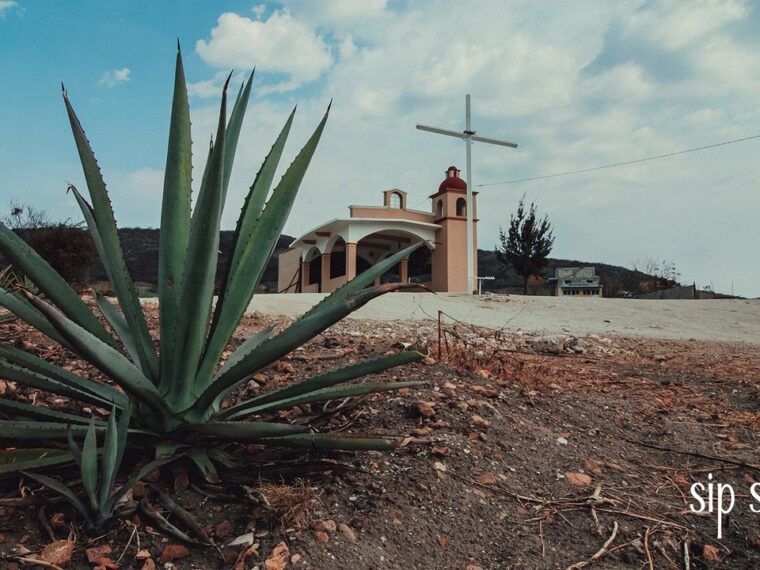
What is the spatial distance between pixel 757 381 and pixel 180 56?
387 cm

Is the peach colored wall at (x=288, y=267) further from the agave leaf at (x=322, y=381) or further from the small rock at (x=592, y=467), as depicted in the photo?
the agave leaf at (x=322, y=381)

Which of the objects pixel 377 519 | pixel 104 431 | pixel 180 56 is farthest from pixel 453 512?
pixel 180 56

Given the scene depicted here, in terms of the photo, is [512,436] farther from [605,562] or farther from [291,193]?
[291,193]

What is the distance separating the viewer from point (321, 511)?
181 cm

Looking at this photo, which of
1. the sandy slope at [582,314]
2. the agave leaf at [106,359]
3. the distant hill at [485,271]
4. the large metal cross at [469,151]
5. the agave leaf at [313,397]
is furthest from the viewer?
the distant hill at [485,271]

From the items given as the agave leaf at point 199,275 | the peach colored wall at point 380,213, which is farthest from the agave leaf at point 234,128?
the peach colored wall at point 380,213

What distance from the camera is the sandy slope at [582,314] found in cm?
942

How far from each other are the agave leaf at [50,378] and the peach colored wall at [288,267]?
22.2m

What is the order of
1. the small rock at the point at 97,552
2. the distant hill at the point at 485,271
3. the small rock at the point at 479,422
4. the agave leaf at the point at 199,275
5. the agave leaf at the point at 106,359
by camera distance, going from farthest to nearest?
the distant hill at the point at 485,271 → the small rock at the point at 479,422 → the agave leaf at the point at 199,275 → the small rock at the point at 97,552 → the agave leaf at the point at 106,359

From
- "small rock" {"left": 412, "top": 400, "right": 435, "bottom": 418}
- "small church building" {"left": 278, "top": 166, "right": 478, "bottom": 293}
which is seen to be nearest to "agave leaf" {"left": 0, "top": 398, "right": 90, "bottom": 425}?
"small rock" {"left": 412, "top": 400, "right": 435, "bottom": 418}

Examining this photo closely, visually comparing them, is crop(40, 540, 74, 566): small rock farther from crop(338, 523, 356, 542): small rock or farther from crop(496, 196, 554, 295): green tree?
crop(496, 196, 554, 295): green tree

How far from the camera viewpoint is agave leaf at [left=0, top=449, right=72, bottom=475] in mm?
1705

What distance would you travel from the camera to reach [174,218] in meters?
Result: 2.01

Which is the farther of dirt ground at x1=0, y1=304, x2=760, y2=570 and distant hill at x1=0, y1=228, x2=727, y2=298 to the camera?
distant hill at x1=0, y1=228, x2=727, y2=298
